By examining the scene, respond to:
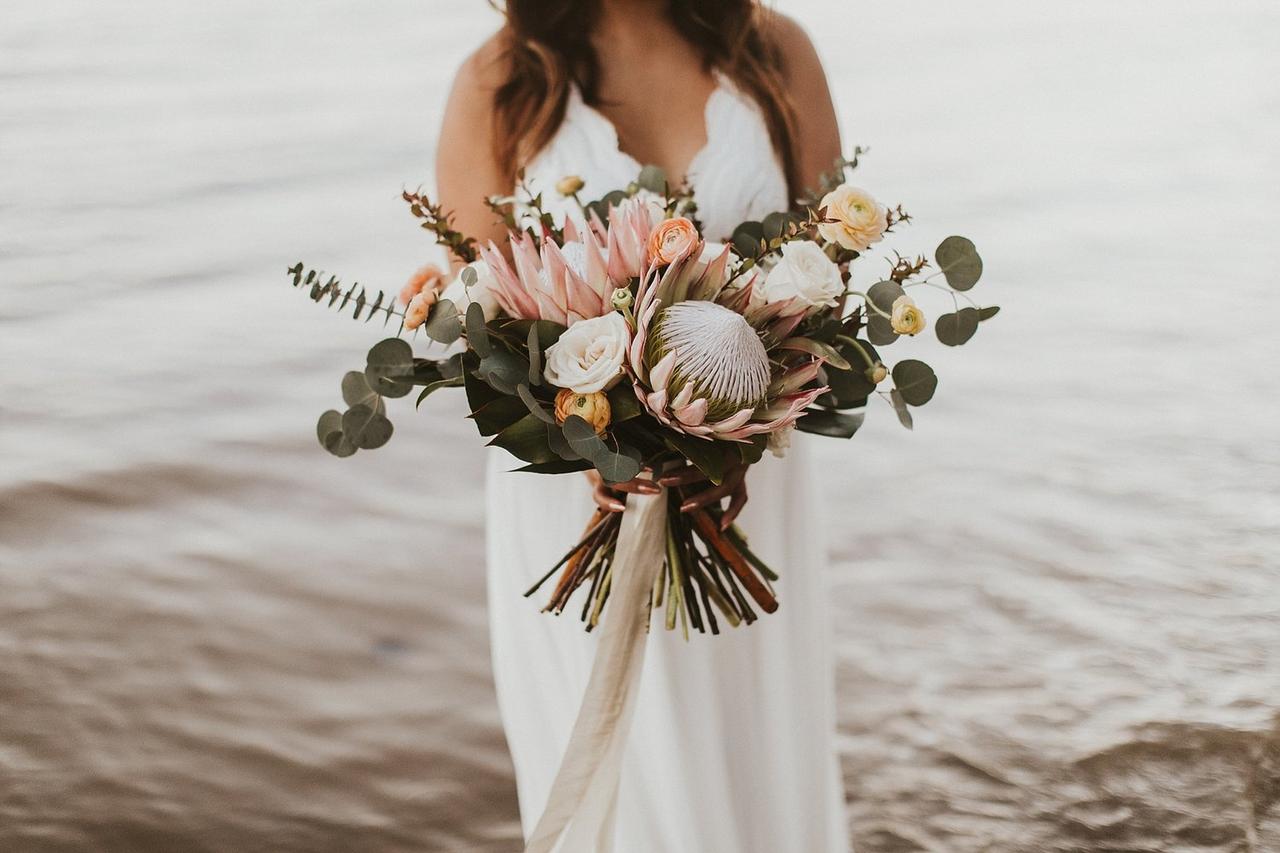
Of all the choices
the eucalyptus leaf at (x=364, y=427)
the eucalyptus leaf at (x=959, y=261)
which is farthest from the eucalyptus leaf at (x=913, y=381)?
the eucalyptus leaf at (x=364, y=427)

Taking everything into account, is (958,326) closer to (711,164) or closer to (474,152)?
(711,164)

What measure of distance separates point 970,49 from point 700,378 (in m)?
9.10

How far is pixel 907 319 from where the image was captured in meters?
1.17

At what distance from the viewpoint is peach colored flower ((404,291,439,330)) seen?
1.20m

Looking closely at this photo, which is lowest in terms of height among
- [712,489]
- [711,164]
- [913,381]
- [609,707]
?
[609,707]

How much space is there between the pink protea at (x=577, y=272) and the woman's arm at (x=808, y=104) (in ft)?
2.23

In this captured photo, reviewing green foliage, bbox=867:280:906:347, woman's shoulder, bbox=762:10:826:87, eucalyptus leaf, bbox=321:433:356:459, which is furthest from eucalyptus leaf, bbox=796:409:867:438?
woman's shoulder, bbox=762:10:826:87

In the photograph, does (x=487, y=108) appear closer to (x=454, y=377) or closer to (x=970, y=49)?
(x=454, y=377)

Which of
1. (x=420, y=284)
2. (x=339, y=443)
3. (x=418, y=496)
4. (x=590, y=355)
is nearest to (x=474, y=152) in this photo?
(x=420, y=284)

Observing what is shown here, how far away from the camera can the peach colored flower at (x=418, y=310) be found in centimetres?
120

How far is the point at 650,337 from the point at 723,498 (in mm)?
549

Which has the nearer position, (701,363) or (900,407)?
(701,363)

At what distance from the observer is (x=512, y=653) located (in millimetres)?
1752

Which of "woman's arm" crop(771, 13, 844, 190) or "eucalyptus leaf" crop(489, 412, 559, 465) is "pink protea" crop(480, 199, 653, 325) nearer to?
"eucalyptus leaf" crop(489, 412, 559, 465)
